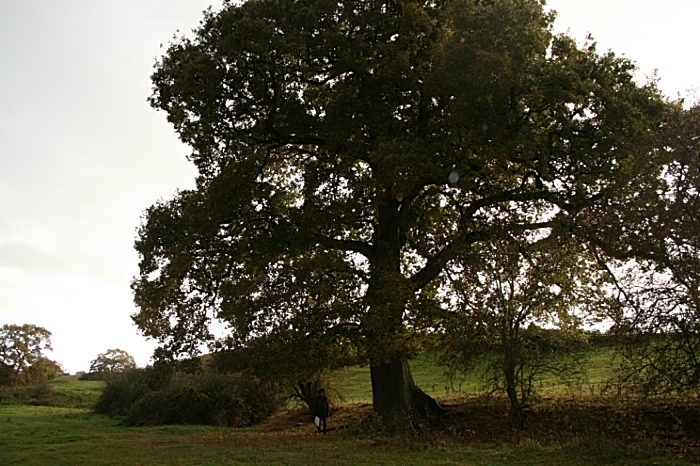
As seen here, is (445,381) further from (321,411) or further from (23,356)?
(23,356)

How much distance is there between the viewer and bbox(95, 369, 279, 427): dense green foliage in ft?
102

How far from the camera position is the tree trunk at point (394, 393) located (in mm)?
18703

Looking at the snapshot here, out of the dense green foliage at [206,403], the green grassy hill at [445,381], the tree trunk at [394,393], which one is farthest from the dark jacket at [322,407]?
the dense green foliage at [206,403]

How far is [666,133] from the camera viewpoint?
13.1 metres

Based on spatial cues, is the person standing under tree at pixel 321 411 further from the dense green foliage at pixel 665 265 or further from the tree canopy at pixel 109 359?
the tree canopy at pixel 109 359

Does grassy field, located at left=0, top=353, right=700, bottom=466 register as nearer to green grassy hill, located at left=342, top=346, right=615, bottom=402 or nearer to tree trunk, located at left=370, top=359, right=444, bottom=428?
tree trunk, located at left=370, top=359, right=444, bottom=428

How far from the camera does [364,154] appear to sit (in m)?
18.1

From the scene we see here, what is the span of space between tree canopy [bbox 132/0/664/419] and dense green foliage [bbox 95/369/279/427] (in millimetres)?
13349

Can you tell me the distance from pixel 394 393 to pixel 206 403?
55.1 ft

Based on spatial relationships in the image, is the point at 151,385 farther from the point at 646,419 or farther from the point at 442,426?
the point at 646,419

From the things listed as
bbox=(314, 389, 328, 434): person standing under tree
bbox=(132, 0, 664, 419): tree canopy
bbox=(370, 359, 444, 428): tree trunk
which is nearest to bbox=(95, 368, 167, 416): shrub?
bbox=(314, 389, 328, 434): person standing under tree

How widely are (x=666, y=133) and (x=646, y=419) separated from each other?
320 inches

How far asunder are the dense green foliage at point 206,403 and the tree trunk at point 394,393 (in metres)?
13.1

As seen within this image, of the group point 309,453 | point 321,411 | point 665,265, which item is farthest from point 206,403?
point 665,265
